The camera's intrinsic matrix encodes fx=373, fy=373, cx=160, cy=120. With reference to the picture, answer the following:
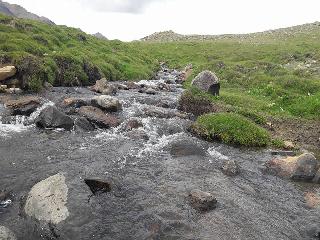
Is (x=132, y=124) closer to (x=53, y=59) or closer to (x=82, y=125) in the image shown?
(x=82, y=125)

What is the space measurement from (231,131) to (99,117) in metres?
7.99

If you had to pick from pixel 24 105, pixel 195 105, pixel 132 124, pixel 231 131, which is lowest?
pixel 231 131

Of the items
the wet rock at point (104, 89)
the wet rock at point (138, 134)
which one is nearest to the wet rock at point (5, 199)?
the wet rock at point (138, 134)

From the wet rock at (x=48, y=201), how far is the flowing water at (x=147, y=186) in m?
0.25

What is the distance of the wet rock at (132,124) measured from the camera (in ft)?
72.6

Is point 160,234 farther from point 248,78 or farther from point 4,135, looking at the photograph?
point 248,78

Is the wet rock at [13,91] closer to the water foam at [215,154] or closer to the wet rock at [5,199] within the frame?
the water foam at [215,154]

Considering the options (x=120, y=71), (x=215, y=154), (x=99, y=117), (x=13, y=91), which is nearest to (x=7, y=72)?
(x=13, y=91)

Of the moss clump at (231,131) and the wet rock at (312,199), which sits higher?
the moss clump at (231,131)

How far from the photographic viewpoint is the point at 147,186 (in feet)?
48.5

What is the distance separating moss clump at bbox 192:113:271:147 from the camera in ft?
71.6

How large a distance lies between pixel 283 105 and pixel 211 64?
992 inches

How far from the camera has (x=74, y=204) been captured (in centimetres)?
1247

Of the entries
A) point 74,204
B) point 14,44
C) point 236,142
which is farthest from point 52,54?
point 74,204
